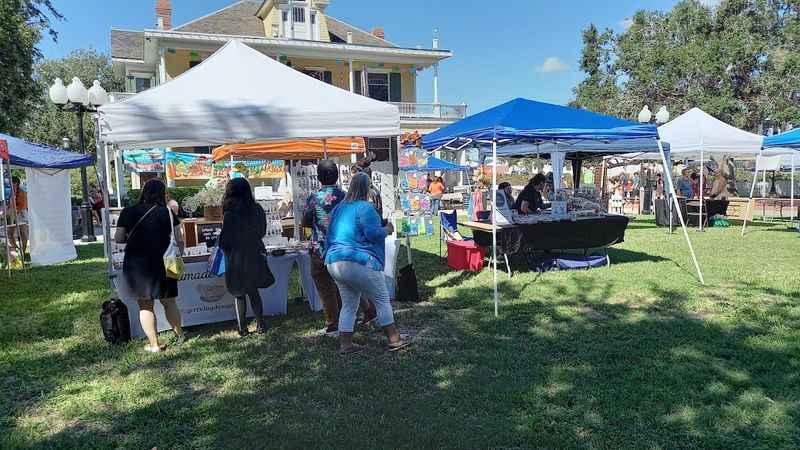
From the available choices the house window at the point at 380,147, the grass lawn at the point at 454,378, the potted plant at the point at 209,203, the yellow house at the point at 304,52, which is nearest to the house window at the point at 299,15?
the yellow house at the point at 304,52

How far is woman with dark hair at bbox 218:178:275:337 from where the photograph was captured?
481cm

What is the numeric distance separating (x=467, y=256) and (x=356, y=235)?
413cm

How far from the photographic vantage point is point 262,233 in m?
4.96

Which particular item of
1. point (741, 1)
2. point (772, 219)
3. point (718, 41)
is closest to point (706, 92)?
point (718, 41)

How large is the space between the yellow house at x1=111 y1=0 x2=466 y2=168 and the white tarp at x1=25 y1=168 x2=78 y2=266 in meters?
13.3

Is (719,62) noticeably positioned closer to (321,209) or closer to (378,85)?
(378,85)

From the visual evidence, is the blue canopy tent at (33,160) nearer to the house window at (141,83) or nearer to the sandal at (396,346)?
the sandal at (396,346)

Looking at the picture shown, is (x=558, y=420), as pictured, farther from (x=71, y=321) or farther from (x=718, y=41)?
(x=718, y=41)

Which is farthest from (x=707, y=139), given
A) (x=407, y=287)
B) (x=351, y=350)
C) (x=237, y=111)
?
(x=237, y=111)

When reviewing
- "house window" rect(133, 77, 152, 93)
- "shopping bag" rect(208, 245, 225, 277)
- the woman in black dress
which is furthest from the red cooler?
"house window" rect(133, 77, 152, 93)

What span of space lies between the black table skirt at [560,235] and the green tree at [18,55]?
42.7 feet

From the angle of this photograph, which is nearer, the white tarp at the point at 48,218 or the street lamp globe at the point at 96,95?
the white tarp at the point at 48,218

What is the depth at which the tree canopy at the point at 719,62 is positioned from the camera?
25.4 meters

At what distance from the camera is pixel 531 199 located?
8.70 m
